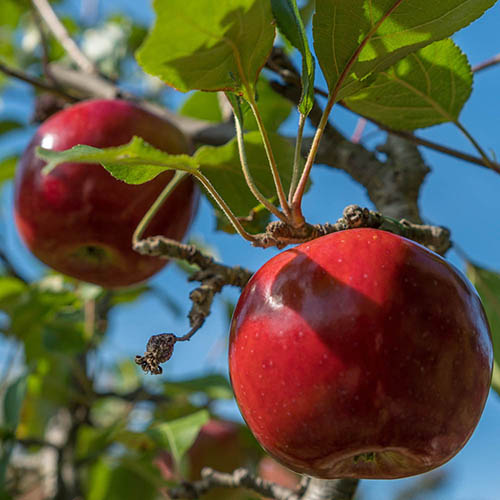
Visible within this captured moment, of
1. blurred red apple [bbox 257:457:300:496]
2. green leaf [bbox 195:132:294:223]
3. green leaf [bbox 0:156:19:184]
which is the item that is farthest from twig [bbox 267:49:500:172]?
blurred red apple [bbox 257:457:300:496]

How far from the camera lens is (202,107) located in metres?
1.41

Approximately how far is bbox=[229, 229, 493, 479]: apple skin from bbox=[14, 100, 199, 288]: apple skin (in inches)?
17.5

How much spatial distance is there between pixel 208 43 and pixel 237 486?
632mm

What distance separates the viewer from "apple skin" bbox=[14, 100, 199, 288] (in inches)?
37.2

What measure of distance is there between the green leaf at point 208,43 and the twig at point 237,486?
544mm

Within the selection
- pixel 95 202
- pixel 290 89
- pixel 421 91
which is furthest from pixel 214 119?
pixel 421 91

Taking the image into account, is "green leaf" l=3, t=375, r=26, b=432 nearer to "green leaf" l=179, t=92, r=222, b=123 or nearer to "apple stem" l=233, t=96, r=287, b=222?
"green leaf" l=179, t=92, r=222, b=123

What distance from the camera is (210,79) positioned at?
0.60 m

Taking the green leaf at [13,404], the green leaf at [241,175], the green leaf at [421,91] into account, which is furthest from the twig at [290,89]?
the green leaf at [13,404]

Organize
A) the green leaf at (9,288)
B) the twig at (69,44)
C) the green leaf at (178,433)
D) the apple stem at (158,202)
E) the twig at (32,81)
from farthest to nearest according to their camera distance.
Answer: the green leaf at (9,288)
the twig at (69,44)
the twig at (32,81)
the green leaf at (178,433)
the apple stem at (158,202)

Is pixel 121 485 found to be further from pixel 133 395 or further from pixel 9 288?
pixel 9 288

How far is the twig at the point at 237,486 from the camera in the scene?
2.79ft

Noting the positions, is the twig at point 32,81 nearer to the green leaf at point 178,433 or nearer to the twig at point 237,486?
the green leaf at point 178,433

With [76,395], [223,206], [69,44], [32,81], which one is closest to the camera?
[223,206]
